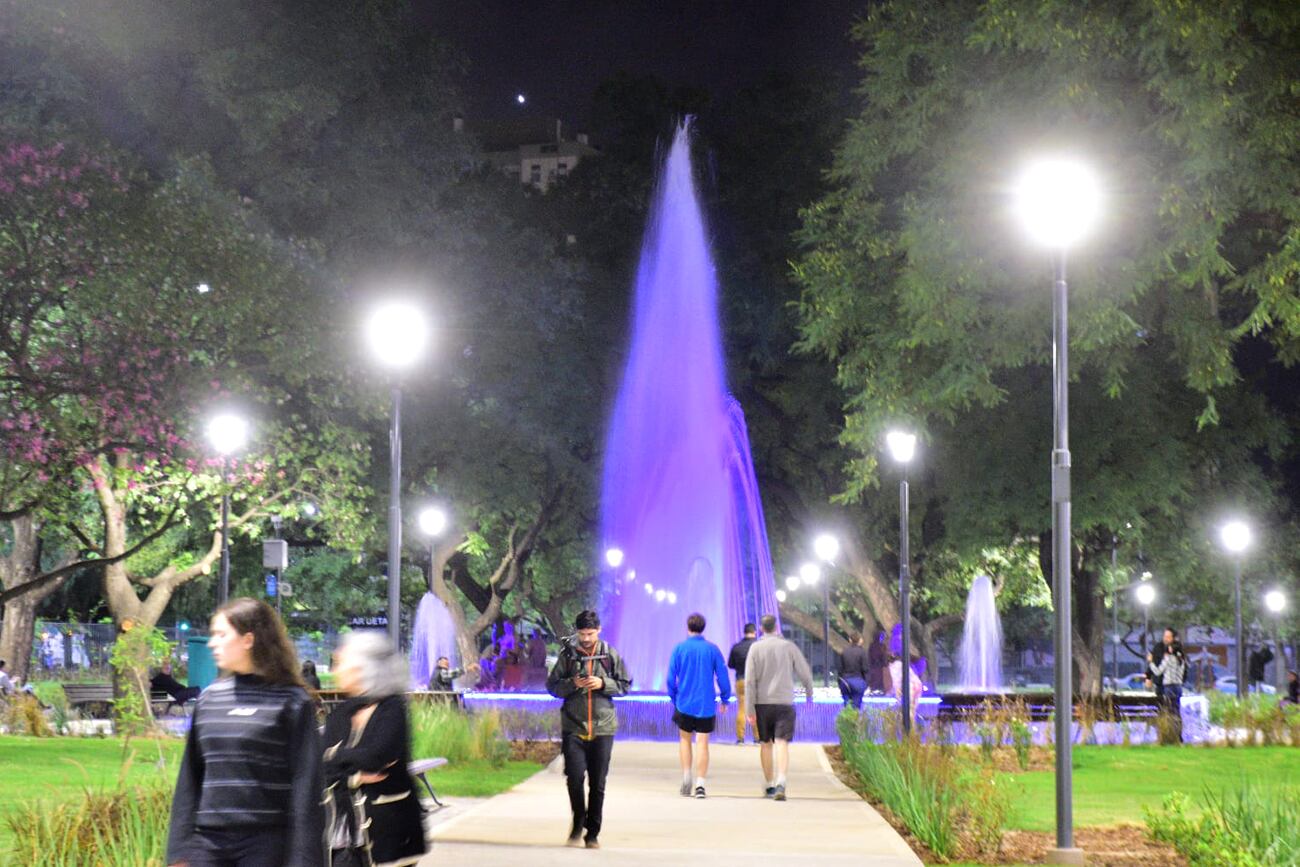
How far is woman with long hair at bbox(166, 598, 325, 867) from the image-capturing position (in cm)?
607

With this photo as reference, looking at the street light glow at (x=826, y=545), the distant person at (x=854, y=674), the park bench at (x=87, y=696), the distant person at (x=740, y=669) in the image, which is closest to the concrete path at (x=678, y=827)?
the distant person at (x=740, y=669)

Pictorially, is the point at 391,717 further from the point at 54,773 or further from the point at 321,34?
the point at 321,34

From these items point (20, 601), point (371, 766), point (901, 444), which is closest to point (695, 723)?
point (901, 444)

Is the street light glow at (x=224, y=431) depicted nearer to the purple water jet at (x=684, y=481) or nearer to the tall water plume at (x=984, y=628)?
the purple water jet at (x=684, y=481)

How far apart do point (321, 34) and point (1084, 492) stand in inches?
699

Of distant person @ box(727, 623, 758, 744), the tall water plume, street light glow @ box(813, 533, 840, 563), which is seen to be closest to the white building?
the tall water plume

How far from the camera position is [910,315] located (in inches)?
1182

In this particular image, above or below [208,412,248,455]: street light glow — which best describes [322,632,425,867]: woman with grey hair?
below

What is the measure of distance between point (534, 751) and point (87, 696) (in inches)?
467

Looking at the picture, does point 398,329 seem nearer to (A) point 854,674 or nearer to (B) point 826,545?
(A) point 854,674

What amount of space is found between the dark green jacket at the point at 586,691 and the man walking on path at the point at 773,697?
4160 millimetres

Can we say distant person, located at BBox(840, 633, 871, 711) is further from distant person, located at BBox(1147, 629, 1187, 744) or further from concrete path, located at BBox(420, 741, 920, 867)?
concrete path, located at BBox(420, 741, 920, 867)

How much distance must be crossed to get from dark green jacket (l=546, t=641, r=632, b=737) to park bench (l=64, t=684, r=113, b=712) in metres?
20.4

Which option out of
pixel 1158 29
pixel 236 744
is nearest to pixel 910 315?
pixel 1158 29
